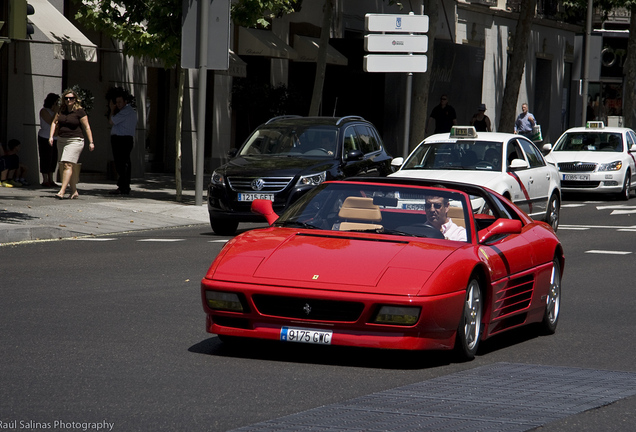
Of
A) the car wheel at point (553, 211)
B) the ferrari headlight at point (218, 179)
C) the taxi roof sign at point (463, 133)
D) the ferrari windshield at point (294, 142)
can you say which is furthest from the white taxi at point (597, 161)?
the ferrari headlight at point (218, 179)

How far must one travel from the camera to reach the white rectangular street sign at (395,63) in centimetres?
2125

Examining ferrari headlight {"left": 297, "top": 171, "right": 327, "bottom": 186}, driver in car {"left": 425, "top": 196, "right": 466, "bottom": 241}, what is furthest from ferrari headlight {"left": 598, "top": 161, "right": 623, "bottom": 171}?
driver in car {"left": 425, "top": 196, "right": 466, "bottom": 241}

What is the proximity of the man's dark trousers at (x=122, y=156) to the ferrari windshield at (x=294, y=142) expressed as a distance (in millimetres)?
4588

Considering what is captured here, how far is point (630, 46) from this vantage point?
1823 inches

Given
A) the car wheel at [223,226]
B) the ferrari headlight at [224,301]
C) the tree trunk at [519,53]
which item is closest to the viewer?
the ferrari headlight at [224,301]

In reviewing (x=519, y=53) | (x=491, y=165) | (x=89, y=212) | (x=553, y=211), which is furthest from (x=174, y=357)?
(x=519, y=53)

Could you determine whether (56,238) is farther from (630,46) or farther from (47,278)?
(630,46)

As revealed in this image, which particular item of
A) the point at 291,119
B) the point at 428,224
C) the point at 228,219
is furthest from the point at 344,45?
the point at 428,224

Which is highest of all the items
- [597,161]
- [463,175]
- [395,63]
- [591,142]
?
[395,63]

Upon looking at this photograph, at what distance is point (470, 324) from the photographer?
780cm

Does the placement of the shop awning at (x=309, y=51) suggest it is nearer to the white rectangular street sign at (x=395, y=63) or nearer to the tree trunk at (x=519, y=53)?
the tree trunk at (x=519, y=53)

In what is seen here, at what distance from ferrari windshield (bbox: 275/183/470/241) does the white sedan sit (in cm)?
783

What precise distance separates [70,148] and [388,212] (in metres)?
12.8

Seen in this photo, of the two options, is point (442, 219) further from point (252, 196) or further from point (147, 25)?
point (147, 25)
